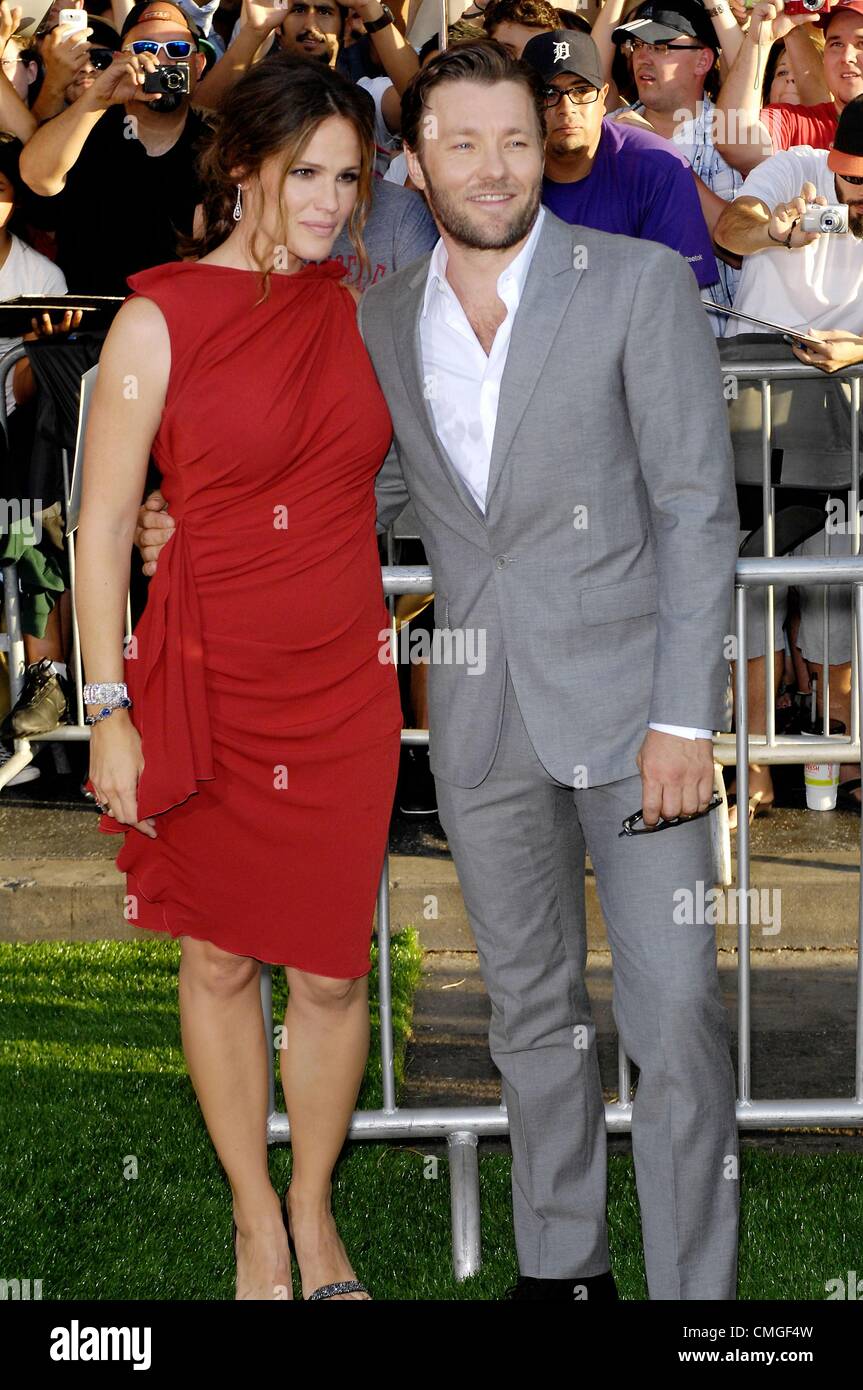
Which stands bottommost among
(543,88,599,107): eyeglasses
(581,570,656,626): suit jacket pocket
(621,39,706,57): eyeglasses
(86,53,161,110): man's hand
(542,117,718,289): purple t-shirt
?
(581,570,656,626): suit jacket pocket

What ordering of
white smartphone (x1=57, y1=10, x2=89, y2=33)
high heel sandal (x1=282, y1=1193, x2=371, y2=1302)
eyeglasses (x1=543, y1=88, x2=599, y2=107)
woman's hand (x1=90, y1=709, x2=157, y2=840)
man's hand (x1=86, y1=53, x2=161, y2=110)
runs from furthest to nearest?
white smartphone (x1=57, y1=10, x2=89, y2=33) < man's hand (x1=86, y1=53, x2=161, y2=110) < eyeglasses (x1=543, y1=88, x2=599, y2=107) < high heel sandal (x1=282, y1=1193, x2=371, y2=1302) < woman's hand (x1=90, y1=709, x2=157, y2=840)

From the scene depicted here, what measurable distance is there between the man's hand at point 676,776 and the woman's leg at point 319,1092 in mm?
769

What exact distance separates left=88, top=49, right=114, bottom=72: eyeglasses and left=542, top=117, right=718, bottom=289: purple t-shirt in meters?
2.03

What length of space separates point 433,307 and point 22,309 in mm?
2910

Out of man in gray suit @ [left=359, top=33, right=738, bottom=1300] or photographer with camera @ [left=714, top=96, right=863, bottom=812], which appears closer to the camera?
man in gray suit @ [left=359, top=33, right=738, bottom=1300]

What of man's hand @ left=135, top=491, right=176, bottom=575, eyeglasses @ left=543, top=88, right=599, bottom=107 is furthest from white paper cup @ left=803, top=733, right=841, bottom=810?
man's hand @ left=135, top=491, right=176, bottom=575

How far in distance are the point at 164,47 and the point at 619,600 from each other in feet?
13.5

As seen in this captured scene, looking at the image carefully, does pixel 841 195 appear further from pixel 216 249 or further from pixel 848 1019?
pixel 216 249

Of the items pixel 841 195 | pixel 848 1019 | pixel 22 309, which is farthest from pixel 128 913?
pixel 841 195

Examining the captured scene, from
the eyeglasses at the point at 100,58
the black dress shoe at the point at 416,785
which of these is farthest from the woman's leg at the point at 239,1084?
the eyeglasses at the point at 100,58

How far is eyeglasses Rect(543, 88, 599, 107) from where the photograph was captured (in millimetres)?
5285

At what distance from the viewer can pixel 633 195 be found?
5434 millimetres

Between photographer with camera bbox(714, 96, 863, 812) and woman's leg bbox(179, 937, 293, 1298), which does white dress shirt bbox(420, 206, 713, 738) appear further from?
photographer with camera bbox(714, 96, 863, 812)
